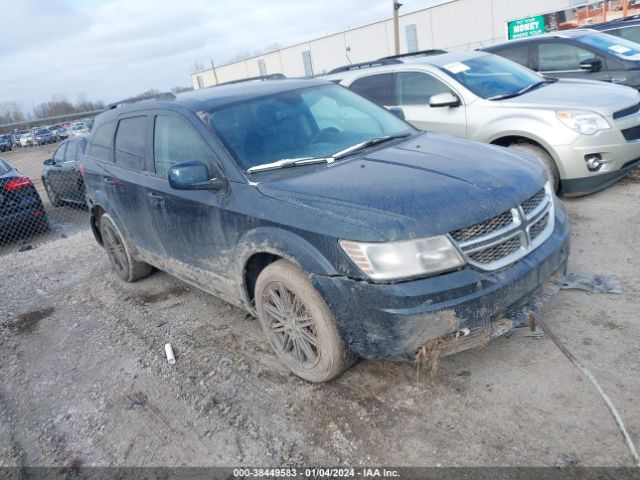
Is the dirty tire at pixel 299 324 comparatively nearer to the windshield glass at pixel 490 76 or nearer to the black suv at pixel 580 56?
the windshield glass at pixel 490 76

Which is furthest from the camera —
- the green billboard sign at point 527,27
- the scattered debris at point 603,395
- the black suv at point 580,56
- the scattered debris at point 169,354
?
the green billboard sign at point 527,27

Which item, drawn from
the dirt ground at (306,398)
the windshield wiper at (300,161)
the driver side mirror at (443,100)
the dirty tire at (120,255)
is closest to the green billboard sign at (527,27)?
the driver side mirror at (443,100)

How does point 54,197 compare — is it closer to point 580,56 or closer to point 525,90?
point 525,90

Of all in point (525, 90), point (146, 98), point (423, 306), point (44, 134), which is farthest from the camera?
point (44, 134)

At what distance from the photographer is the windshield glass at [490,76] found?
6.03m

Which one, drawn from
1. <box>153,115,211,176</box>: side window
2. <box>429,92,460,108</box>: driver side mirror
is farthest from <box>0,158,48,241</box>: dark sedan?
<box>429,92,460,108</box>: driver side mirror

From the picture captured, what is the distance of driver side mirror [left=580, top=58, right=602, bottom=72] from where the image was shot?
7312 millimetres

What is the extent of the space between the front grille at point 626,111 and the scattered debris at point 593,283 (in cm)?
226

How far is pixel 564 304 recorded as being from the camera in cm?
361

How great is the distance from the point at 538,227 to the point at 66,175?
917cm

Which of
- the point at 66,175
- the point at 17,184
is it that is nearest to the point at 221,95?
the point at 17,184

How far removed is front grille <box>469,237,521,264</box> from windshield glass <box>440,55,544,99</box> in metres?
3.62

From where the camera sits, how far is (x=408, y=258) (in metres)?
2.56

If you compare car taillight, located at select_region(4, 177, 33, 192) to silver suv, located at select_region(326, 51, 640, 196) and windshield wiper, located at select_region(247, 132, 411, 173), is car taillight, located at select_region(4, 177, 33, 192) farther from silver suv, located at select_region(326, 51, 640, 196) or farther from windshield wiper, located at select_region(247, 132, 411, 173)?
windshield wiper, located at select_region(247, 132, 411, 173)
